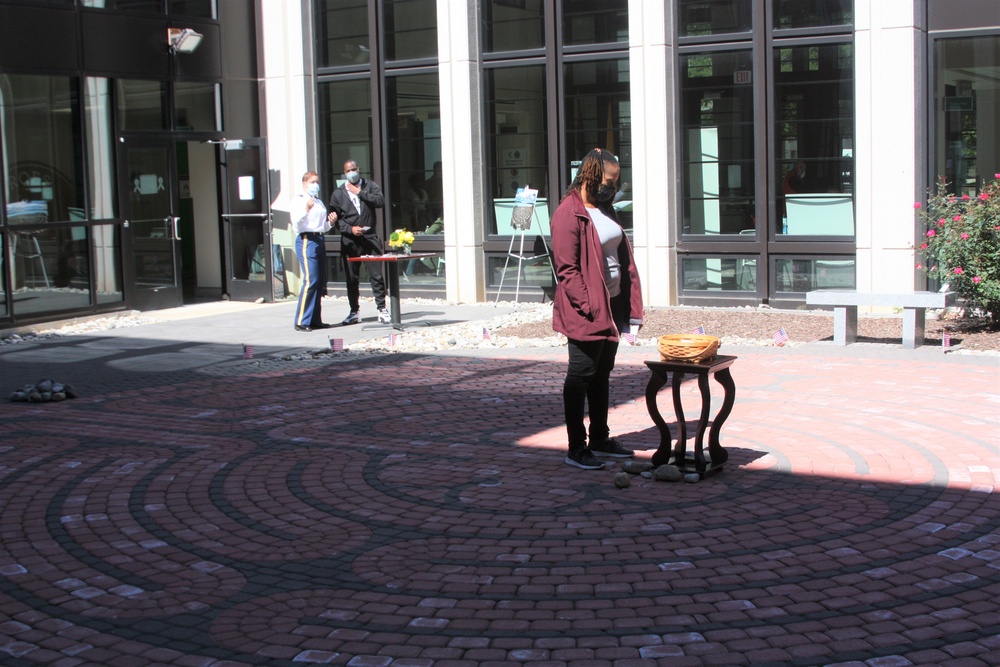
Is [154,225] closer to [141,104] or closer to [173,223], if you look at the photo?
[173,223]

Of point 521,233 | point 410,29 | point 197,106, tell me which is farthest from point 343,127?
point 521,233

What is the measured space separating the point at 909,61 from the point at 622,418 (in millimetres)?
7508

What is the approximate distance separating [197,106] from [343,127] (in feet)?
7.42

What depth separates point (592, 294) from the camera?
7.16 meters

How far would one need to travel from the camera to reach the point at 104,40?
16.5 m

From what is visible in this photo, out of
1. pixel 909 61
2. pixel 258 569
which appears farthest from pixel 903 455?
pixel 909 61

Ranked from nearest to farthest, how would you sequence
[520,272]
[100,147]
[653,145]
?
[653,145] → [100,147] → [520,272]

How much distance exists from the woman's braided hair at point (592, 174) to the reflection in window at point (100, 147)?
11119mm

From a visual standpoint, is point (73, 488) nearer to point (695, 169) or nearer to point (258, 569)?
point (258, 569)

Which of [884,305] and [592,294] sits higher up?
[592,294]

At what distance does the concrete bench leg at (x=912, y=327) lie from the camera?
11.8m

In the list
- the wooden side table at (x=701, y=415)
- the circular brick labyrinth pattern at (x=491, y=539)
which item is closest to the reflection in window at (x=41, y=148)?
the circular brick labyrinth pattern at (x=491, y=539)

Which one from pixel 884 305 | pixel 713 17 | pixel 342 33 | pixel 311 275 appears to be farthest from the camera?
pixel 342 33

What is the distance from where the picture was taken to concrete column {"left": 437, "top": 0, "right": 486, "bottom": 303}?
56.4 ft
